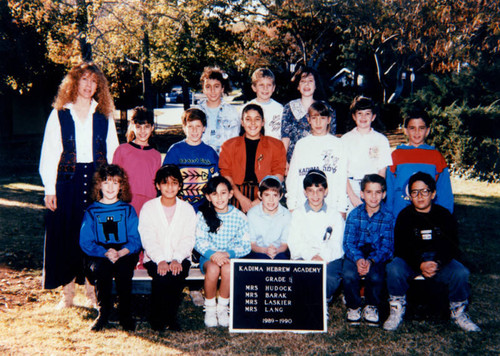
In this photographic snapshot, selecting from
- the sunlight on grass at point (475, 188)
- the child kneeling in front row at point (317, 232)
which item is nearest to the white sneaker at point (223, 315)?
the child kneeling in front row at point (317, 232)

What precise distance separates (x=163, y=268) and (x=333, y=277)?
163 cm

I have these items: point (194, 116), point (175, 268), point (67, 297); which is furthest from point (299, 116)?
point (67, 297)

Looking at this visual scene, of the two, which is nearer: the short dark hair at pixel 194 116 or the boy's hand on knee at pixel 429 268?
the boy's hand on knee at pixel 429 268

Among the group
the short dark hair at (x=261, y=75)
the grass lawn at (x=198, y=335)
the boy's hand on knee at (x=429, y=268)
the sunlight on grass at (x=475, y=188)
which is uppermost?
the short dark hair at (x=261, y=75)

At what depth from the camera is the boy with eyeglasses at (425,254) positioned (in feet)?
14.5

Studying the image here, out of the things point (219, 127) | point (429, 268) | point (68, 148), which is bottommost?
point (429, 268)

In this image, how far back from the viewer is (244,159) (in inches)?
197

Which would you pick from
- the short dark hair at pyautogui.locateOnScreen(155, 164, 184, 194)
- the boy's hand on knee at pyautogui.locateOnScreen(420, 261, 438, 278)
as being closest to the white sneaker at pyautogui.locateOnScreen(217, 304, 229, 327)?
the short dark hair at pyautogui.locateOnScreen(155, 164, 184, 194)

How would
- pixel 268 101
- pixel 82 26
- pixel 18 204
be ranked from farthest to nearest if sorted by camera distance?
pixel 82 26 → pixel 18 204 → pixel 268 101

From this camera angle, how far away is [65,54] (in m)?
16.2

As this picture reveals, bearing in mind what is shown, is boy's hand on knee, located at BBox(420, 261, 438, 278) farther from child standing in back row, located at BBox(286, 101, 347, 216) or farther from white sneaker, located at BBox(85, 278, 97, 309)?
white sneaker, located at BBox(85, 278, 97, 309)

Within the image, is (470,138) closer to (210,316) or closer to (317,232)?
(317,232)

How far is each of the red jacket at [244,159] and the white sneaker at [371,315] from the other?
1644 mm

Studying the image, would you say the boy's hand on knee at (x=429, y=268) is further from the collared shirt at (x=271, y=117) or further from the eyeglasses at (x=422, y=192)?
the collared shirt at (x=271, y=117)
